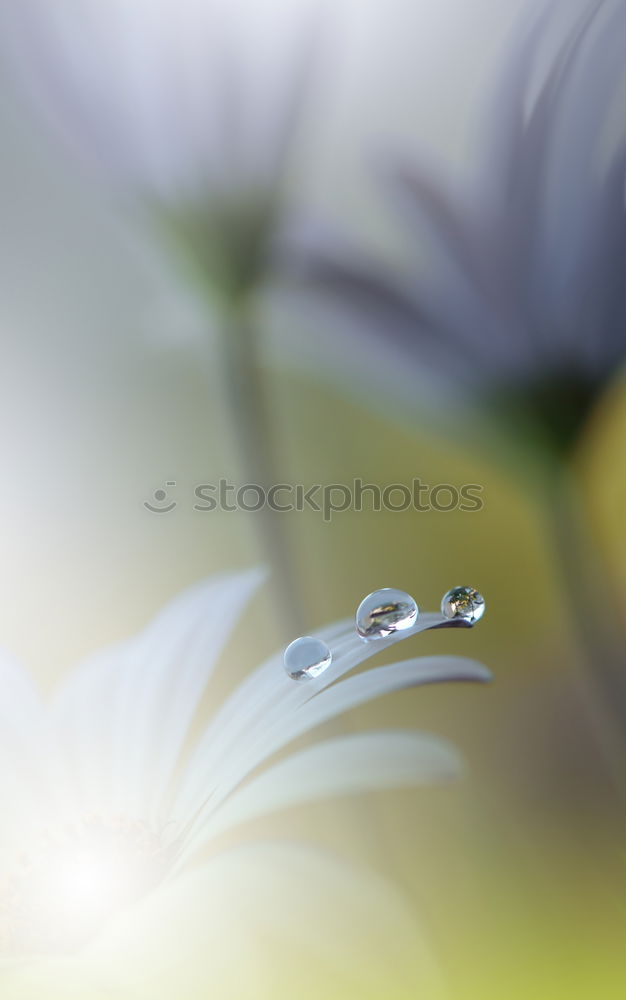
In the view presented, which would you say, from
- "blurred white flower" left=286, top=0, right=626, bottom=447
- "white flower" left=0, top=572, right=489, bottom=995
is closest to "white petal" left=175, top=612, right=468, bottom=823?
"white flower" left=0, top=572, right=489, bottom=995

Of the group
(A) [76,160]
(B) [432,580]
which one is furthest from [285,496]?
(A) [76,160]

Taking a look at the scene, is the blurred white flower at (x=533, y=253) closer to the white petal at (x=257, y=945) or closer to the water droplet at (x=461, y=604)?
the water droplet at (x=461, y=604)

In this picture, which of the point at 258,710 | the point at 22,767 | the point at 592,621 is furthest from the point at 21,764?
the point at 592,621

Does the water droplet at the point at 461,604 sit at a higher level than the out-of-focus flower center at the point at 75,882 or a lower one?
higher

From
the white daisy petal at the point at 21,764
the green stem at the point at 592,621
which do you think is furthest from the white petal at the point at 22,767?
the green stem at the point at 592,621

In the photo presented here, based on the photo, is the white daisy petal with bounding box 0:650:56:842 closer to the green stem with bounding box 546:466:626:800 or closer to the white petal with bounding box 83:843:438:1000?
the white petal with bounding box 83:843:438:1000

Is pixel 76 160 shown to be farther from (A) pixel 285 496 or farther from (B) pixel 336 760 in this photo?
(B) pixel 336 760
